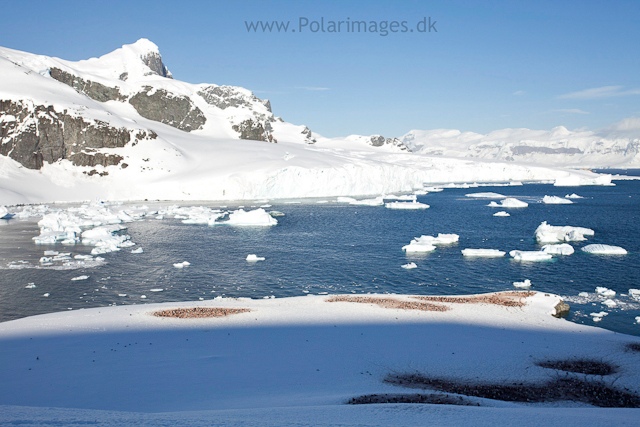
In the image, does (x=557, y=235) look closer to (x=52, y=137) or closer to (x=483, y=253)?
(x=483, y=253)

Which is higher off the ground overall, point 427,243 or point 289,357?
point 289,357

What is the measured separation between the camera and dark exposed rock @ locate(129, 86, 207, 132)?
110 meters

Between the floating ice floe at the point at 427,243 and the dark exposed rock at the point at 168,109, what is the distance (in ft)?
313

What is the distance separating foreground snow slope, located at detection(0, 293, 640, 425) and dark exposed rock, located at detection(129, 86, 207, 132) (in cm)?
10386

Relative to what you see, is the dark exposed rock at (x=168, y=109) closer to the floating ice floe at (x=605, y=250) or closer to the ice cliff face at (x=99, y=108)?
the ice cliff face at (x=99, y=108)

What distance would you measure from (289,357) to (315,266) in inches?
619

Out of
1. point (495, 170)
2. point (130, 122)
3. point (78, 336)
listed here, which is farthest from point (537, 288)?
point (495, 170)

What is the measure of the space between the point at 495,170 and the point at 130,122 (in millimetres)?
93713

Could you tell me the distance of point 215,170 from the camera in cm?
7344

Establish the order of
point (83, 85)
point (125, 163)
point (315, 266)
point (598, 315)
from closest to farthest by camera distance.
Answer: point (598, 315), point (315, 266), point (125, 163), point (83, 85)

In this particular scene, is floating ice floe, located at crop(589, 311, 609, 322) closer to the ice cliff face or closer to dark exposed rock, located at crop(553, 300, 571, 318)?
dark exposed rock, located at crop(553, 300, 571, 318)

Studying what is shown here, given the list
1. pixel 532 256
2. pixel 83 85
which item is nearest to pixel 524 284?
pixel 532 256

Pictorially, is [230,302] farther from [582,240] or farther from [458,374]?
[582,240]

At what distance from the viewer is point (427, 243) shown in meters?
32.4
